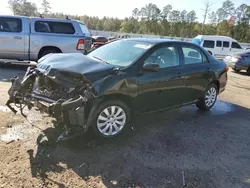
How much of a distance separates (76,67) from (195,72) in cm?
262

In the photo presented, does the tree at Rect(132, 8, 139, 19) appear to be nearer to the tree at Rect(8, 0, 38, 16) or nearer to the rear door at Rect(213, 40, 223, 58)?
the tree at Rect(8, 0, 38, 16)

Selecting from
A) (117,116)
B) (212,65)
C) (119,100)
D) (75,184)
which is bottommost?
(75,184)

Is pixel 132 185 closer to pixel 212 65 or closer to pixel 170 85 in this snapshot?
pixel 170 85

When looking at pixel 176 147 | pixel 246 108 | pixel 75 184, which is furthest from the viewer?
pixel 246 108

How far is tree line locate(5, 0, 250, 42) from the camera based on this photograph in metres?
44.8

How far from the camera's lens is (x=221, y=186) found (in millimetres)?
3125

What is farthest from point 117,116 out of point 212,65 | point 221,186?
point 212,65

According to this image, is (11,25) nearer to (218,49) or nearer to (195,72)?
(195,72)

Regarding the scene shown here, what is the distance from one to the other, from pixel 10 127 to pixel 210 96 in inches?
175

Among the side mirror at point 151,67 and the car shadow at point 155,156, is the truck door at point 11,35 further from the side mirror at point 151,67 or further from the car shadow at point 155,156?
the side mirror at point 151,67

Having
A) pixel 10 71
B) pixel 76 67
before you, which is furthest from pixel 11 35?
pixel 76 67

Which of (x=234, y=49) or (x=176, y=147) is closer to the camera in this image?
(x=176, y=147)

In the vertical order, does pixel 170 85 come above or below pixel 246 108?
above

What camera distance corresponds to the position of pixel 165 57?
4758mm
